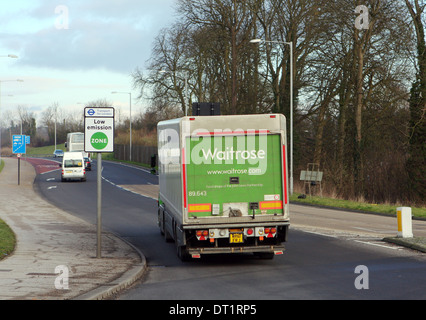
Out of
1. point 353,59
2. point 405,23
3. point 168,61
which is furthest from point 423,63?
point 168,61

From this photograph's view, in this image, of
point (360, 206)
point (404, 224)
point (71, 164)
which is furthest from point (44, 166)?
point (404, 224)

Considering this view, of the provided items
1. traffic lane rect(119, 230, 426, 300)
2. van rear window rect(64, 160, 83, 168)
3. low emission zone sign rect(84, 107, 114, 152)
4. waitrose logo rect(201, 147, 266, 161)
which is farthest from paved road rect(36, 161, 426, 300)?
van rear window rect(64, 160, 83, 168)

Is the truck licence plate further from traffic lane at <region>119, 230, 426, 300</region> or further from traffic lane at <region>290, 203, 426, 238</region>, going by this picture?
traffic lane at <region>290, 203, 426, 238</region>

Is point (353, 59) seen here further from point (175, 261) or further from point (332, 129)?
point (175, 261)

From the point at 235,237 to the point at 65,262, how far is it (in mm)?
3486

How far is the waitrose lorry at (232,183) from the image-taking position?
13.0 metres

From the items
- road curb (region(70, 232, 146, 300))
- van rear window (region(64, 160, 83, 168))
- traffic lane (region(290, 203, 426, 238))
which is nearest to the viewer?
road curb (region(70, 232, 146, 300))

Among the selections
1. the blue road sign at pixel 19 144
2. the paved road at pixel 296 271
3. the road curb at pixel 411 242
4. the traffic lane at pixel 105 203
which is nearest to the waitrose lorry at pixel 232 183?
the paved road at pixel 296 271
